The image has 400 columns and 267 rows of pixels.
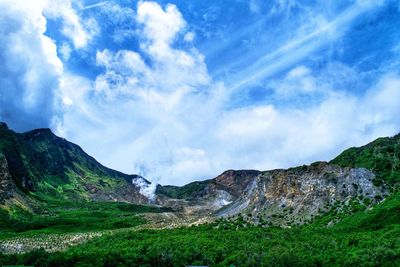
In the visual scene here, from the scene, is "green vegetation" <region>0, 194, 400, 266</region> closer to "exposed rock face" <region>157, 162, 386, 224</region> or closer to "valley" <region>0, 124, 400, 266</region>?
"valley" <region>0, 124, 400, 266</region>

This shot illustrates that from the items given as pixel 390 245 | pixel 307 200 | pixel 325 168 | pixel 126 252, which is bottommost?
pixel 390 245

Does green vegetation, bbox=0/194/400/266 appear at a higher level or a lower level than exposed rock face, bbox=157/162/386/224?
lower

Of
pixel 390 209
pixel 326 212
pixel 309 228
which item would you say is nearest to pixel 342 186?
pixel 326 212

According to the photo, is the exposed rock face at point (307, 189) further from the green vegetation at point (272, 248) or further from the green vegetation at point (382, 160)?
the green vegetation at point (272, 248)

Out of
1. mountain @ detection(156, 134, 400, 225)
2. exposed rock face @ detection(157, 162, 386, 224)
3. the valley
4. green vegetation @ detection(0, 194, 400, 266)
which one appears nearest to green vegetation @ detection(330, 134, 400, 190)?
mountain @ detection(156, 134, 400, 225)

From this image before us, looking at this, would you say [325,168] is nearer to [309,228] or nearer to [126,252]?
[309,228]

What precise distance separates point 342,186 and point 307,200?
36.2 ft

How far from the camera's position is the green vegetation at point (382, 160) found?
114438mm

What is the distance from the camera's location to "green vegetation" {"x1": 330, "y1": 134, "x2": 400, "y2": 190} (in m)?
114

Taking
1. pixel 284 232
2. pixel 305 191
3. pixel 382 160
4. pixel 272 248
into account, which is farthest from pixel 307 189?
pixel 272 248

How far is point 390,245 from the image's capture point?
6812cm

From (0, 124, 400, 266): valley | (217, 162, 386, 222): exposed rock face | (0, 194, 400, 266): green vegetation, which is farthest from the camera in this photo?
(217, 162, 386, 222): exposed rock face

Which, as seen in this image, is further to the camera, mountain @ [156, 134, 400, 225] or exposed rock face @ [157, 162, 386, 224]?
exposed rock face @ [157, 162, 386, 224]

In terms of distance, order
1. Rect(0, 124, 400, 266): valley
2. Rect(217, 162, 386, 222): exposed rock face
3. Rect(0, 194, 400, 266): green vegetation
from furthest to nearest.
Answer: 1. Rect(217, 162, 386, 222): exposed rock face
2. Rect(0, 124, 400, 266): valley
3. Rect(0, 194, 400, 266): green vegetation
